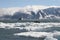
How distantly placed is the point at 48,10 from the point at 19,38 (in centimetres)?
12211

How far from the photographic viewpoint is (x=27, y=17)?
153125 mm

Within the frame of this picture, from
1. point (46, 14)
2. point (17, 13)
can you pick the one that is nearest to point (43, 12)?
point (46, 14)

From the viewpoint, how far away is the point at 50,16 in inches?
5965

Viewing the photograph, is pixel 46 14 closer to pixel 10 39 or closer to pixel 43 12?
pixel 43 12

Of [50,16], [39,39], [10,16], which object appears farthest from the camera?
[10,16]

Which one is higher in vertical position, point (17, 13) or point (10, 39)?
point (10, 39)

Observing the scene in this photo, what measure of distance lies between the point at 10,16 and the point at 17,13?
8630 millimetres

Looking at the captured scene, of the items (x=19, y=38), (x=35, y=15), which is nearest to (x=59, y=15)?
(x=35, y=15)

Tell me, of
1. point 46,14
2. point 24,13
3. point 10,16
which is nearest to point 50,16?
point 46,14

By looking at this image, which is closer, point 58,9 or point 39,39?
point 39,39

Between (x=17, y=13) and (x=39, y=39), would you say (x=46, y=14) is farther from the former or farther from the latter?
(x=39, y=39)

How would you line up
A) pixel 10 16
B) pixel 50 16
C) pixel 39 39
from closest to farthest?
pixel 39 39
pixel 50 16
pixel 10 16

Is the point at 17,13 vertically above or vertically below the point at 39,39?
below

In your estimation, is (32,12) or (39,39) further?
(32,12)
